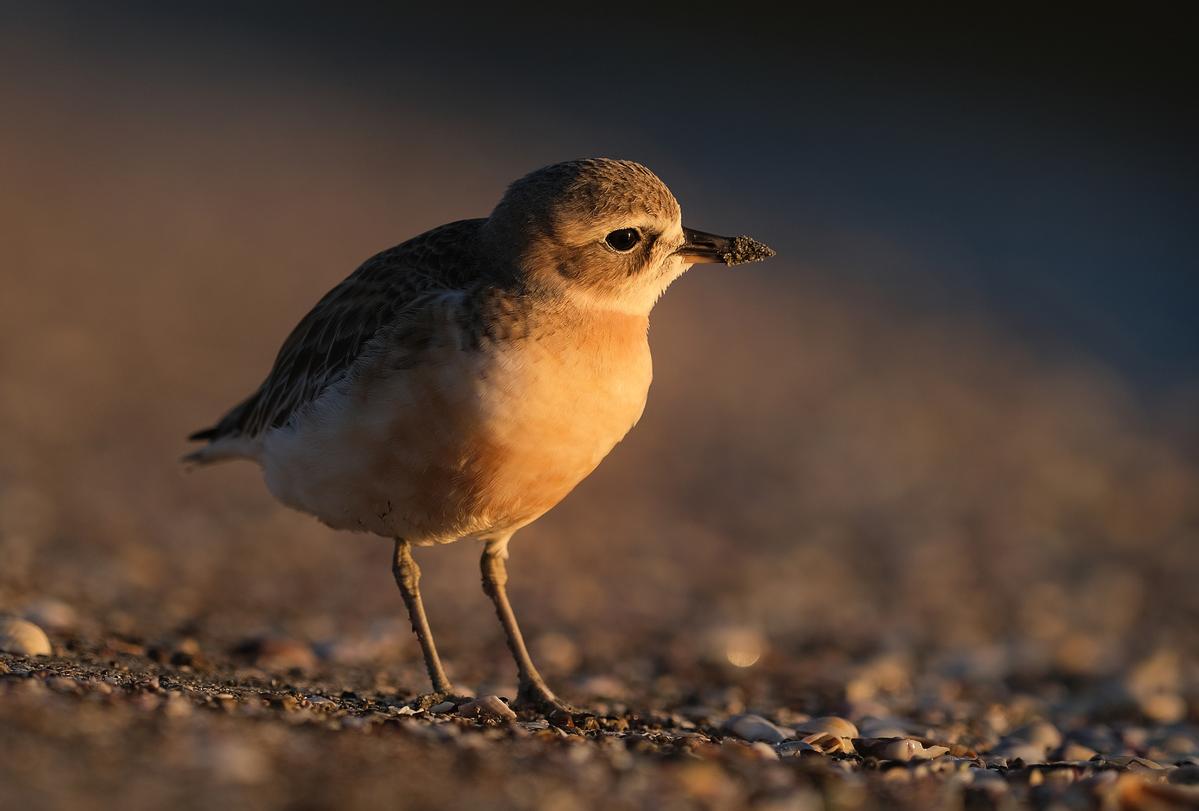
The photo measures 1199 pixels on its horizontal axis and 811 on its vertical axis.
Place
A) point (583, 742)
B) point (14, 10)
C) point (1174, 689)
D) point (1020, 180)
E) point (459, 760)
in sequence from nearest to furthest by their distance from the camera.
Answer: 1. point (459, 760)
2. point (583, 742)
3. point (1174, 689)
4. point (1020, 180)
5. point (14, 10)

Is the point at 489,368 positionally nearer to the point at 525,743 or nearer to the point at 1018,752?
the point at 525,743

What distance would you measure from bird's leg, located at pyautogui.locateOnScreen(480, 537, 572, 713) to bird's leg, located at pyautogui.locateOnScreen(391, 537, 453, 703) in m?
0.33

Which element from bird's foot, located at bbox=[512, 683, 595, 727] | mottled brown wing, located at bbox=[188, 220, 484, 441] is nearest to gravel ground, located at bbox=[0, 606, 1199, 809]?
bird's foot, located at bbox=[512, 683, 595, 727]

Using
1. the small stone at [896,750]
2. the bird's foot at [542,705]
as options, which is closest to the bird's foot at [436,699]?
the bird's foot at [542,705]

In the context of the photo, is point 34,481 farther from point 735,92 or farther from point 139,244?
point 735,92

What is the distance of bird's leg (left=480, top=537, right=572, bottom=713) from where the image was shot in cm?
607

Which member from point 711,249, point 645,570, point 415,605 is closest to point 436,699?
point 415,605

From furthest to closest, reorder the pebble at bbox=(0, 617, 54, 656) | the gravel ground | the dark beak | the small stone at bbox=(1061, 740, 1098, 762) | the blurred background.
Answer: the blurred background < the dark beak < the small stone at bbox=(1061, 740, 1098, 762) < the pebble at bbox=(0, 617, 54, 656) < the gravel ground

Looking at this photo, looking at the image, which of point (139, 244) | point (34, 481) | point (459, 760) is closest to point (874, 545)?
point (34, 481)

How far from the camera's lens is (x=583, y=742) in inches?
183

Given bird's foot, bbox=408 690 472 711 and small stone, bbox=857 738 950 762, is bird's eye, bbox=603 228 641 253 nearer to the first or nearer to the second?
bird's foot, bbox=408 690 472 711

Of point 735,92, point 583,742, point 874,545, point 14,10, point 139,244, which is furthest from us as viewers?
point 735,92

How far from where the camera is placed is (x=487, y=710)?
208 inches

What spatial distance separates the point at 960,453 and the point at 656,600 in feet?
16.6
